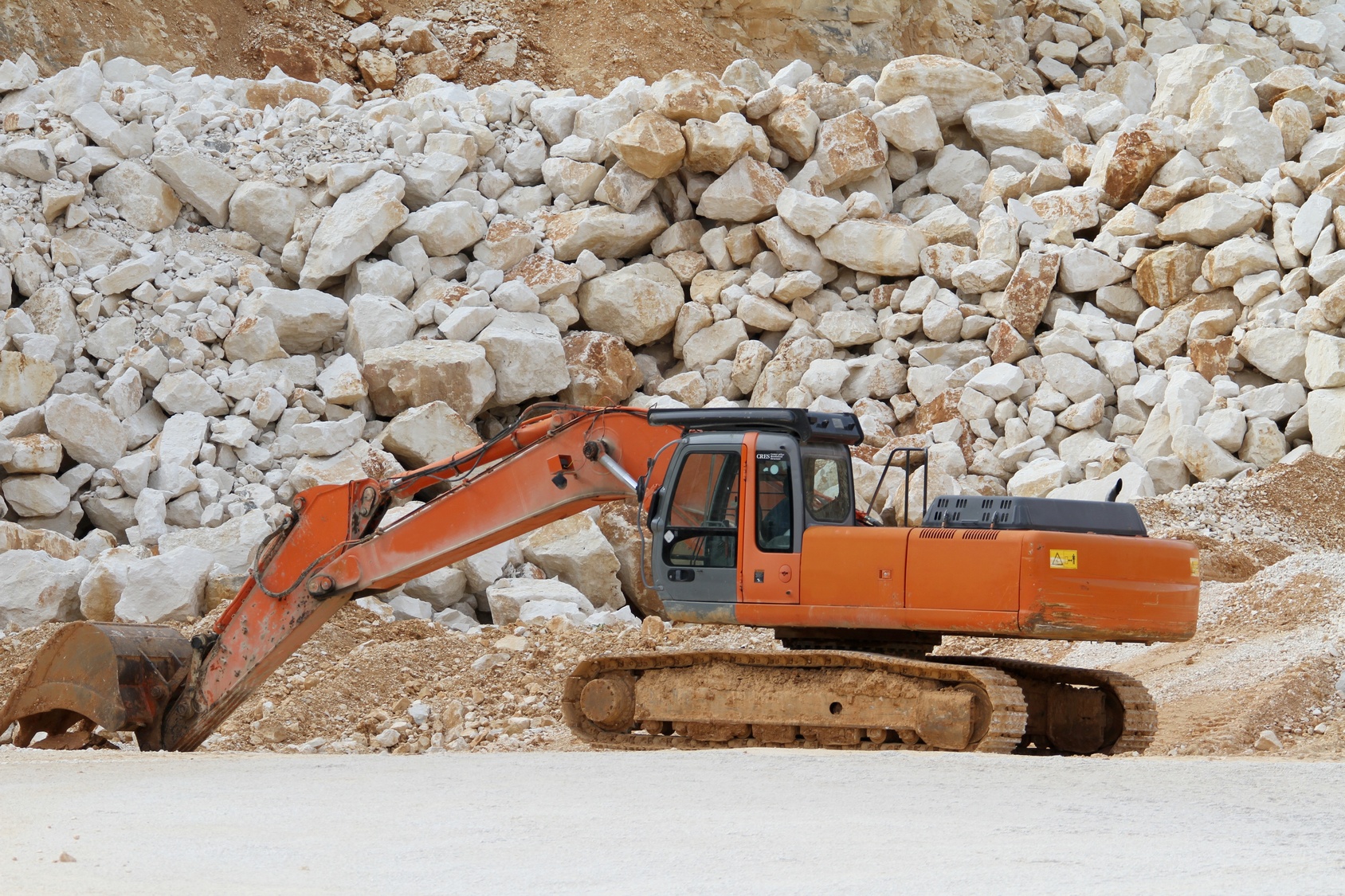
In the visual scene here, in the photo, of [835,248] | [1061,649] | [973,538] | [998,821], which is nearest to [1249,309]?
[835,248]

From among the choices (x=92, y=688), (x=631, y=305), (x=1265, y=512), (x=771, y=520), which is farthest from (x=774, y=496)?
(x=631, y=305)

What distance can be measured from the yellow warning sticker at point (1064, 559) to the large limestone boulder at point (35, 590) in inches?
306

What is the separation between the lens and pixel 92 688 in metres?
7.26

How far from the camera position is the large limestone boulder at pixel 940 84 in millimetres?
15828

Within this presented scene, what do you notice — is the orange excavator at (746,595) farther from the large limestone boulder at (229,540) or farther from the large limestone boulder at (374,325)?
the large limestone boulder at (374,325)

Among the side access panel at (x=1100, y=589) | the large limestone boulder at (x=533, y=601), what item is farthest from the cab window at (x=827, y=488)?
the large limestone boulder at (x=533, y=601)

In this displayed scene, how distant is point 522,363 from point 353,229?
2.29 m

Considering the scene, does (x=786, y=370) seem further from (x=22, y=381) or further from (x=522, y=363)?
(x=22, y=381)

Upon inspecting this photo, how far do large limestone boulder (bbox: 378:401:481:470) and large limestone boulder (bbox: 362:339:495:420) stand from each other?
0.90ft

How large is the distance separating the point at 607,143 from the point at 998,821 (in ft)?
37.8

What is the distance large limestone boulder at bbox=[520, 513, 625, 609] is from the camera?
11.4 meters

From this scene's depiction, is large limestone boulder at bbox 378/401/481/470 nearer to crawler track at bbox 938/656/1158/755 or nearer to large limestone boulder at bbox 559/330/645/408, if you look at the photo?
large limestone boulder at bbox 559/330/645/408

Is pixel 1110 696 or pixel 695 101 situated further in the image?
pixel 695 101

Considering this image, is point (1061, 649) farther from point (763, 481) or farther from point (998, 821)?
point (998, 821)
